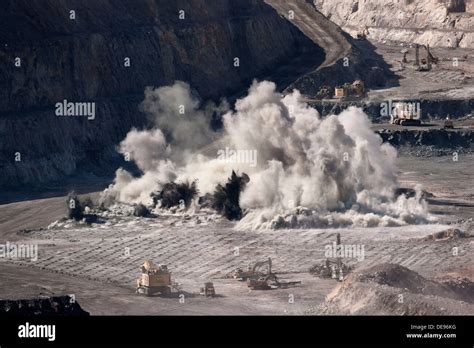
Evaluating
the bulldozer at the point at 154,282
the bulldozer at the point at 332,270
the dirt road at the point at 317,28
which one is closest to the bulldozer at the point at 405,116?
the dirt road at the point at 317,28

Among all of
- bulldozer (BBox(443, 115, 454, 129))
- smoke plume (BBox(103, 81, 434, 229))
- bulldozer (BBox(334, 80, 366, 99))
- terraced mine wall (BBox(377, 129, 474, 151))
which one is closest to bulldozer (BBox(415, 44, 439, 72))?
bulldozer (BBox(334, 80, 366, 99))

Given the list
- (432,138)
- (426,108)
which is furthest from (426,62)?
(432,138)

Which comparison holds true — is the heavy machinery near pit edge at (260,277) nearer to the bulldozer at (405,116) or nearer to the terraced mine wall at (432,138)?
the terraced mine wall at (432,138)

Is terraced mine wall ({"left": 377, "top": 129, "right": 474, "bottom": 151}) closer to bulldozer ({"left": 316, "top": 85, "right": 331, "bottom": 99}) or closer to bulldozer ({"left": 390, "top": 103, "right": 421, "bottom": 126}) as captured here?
bulldozer ({"left": 390, "top": 103, "right": 421, "bottom": 126})

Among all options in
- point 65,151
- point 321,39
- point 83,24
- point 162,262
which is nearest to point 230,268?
point 162,262

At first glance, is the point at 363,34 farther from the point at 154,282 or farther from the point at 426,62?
the point at 154,282

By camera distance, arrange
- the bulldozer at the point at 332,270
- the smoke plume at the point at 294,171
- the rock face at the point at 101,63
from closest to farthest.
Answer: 1. the bulldozer at the point at 332,270
2. the smoke plume at the point at 294,171
3. the rock face at the point at 101,63

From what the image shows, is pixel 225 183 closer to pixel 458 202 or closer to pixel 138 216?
pixel 138 216
